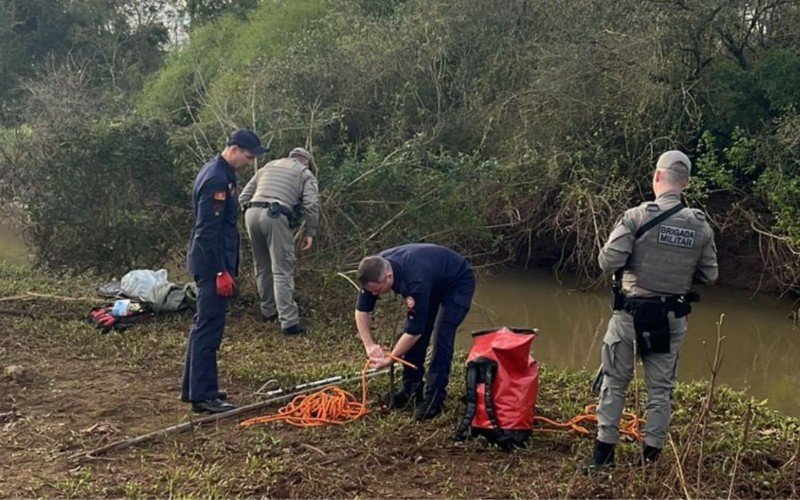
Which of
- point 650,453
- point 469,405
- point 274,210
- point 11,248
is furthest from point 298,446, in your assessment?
point 11,248

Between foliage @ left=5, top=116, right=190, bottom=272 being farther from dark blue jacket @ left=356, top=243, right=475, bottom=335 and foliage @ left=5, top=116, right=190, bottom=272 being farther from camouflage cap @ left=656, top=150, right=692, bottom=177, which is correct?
camouflage cap @ left=656, top=150, right=692, bottom=177

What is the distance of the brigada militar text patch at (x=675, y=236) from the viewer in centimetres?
413

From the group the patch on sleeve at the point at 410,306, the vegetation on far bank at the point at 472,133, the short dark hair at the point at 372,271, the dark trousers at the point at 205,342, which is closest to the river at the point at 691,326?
the vegetation on far bank at the point at 472,133

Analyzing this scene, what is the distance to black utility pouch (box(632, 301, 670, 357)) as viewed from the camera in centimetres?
414

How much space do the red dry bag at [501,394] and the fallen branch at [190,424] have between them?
1257 millimetres

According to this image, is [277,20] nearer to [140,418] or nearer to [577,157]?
[577,157]

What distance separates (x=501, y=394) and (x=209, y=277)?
1.97 meters

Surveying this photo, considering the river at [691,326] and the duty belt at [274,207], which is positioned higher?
the duty belt at [274,207]

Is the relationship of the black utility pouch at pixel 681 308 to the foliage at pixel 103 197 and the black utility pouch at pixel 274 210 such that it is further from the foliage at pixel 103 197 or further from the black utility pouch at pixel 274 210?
the foliage at pixel 103 197

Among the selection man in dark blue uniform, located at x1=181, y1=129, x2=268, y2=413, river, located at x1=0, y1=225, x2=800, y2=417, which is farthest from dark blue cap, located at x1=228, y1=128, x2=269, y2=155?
river, located at x1=0, y1=225, x2=800, y2=417

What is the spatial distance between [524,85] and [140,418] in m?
9.94

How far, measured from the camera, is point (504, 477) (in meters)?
4.28

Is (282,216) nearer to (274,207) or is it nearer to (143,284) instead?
(274,207)

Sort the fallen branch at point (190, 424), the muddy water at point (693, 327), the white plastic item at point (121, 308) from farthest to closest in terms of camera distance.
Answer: the muddy water at point (693, 327)
the white plastic item at point (121, 308)
the fallen branch at point (190, 424)
